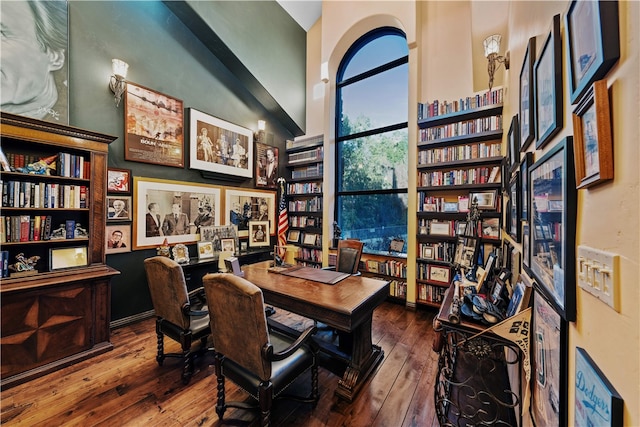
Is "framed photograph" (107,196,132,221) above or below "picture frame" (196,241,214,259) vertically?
above

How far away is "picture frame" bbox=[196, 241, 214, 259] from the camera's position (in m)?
3.62

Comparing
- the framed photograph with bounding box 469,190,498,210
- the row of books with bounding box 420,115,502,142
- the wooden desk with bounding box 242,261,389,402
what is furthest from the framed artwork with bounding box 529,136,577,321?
the row of books with bounding box 420,115,502,142

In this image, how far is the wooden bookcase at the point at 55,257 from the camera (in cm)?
202

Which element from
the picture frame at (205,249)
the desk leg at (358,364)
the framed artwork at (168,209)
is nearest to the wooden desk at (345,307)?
the desk leg at (358,364)

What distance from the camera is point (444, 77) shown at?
3.63 meters

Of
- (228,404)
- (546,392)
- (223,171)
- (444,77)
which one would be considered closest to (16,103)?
(223,171)

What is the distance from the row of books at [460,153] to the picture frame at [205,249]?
3.42 metres

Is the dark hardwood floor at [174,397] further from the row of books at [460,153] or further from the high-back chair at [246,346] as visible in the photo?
the row of books at [460,153]

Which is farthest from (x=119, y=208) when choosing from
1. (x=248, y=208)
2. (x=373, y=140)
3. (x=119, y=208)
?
(x=373, y=140)

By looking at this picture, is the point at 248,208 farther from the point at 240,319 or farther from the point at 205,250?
the point at 240,319

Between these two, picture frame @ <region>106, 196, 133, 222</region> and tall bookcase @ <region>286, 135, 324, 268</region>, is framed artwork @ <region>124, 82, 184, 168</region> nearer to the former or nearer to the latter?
picture frame @ <region>106, 196, 133, 222</region>

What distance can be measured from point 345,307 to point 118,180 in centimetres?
308

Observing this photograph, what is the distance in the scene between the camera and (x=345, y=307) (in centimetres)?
176

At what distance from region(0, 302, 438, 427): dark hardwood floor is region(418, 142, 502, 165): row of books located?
2.46 m
